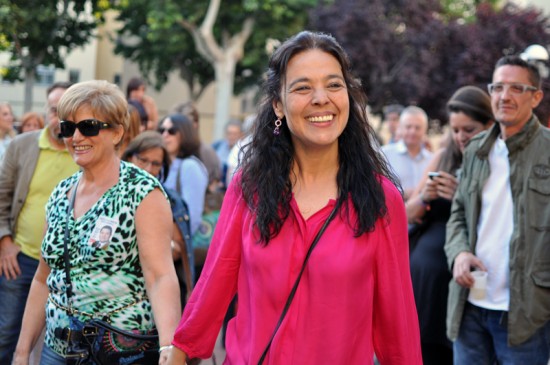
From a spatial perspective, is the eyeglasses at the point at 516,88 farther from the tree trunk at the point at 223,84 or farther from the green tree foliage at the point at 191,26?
the green tree foliage at the point at 191,26

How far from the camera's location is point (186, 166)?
284 inches

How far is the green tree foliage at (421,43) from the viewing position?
30047 mm

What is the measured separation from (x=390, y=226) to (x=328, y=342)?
19.0 inches

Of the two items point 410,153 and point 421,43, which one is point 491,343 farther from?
point 421,43

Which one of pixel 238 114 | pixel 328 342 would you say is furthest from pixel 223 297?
pixel 238 114

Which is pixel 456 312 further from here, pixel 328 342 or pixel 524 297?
pixel 328 342

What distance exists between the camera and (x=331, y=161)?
342 cm

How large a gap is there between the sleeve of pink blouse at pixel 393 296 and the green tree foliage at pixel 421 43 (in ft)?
87.2

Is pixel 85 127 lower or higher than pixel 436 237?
higher

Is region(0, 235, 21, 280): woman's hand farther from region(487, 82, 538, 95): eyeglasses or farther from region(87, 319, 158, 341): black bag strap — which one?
region(487, 82, 538, 95): eyeglasses

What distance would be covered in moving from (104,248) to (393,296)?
1.38 metres

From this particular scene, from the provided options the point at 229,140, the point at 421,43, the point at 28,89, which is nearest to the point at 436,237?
the point at 229,140

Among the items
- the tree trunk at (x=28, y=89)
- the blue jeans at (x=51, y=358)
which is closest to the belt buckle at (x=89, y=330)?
the blue jeans at (x=51, y=358)

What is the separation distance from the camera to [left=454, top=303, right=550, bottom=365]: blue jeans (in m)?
4.95
